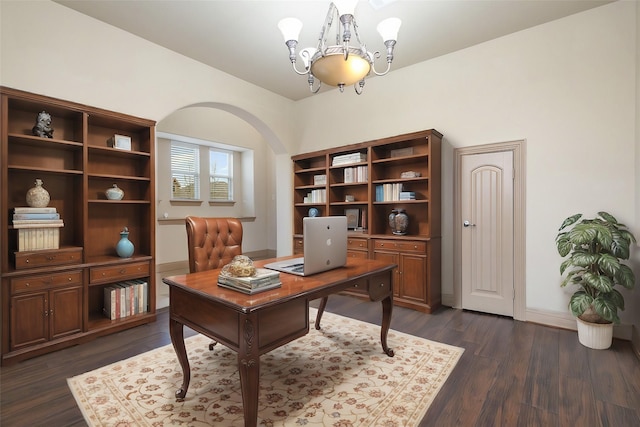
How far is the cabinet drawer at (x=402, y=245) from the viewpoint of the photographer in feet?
11.8

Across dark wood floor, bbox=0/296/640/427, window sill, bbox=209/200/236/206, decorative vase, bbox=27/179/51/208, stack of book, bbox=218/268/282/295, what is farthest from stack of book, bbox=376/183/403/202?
window sill, bbox=209/200/236/206

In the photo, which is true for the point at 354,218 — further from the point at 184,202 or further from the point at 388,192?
the point at 184,202

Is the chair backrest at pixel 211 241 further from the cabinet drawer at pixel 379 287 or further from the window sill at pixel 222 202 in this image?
the window sill at pixel 222 202

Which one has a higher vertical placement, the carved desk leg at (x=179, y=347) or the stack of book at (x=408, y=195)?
the stack of book at (x=408, y=195)

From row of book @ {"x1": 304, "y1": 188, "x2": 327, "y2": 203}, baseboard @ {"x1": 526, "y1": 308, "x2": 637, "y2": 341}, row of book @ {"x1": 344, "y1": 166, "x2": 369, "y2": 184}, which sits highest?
row of book @ {"x1": 344, "y1": 166, "x2": 369, "y2": 184}

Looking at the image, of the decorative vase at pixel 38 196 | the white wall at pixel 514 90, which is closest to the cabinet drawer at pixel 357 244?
the white wall at pixel 514 90

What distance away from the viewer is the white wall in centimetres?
273

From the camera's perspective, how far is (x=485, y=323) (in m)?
3.19

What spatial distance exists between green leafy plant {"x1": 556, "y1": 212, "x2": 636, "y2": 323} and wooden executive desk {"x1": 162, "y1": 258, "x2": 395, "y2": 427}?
74.5 inches

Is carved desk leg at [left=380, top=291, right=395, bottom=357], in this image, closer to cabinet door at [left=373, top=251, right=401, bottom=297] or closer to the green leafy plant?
cabinet door at [left=373, top=251, right=401, bottom=297]

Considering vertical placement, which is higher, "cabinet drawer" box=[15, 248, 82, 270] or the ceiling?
the ceiling

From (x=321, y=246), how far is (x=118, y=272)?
90.2 inches

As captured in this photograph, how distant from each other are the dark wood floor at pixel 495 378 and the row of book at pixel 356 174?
6.47 ft

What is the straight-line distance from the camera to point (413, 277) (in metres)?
3.65
